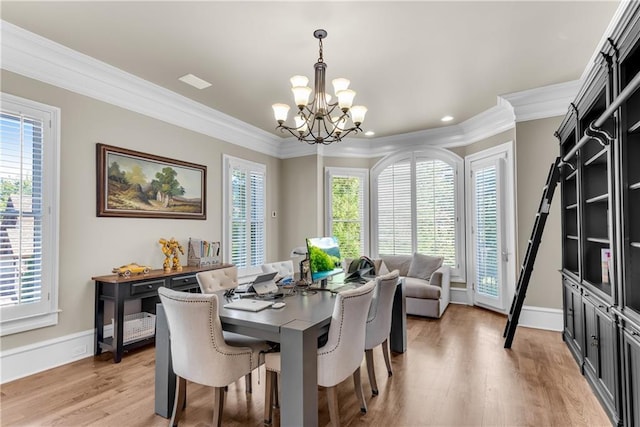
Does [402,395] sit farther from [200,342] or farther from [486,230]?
[486,230]

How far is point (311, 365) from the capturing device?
1.87m

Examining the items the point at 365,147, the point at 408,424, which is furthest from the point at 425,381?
the point at 365,147

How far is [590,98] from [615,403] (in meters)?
2.12

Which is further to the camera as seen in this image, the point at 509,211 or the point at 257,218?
the point at 257,218

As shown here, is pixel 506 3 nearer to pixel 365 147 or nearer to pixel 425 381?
pixel 425 381

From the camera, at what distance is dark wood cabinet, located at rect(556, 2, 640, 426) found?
195 cm

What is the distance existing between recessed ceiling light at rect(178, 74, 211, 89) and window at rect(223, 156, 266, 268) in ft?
4.57

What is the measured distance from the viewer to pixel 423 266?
17.9 ft

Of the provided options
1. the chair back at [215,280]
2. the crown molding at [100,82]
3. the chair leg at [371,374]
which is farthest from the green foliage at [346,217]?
the chair leg at [371,374]

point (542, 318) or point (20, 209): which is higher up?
point (20, 209)

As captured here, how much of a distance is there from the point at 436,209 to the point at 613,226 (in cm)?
371

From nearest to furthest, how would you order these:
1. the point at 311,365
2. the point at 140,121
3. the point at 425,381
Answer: the point at 311,365 → the point at 425,381 → the point at 140,121

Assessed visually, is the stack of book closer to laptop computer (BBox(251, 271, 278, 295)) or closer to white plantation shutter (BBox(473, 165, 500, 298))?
laptop computer (BBox(251, 271, 278, 295))

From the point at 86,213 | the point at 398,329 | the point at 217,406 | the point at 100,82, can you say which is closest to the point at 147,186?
the point at 86,213
